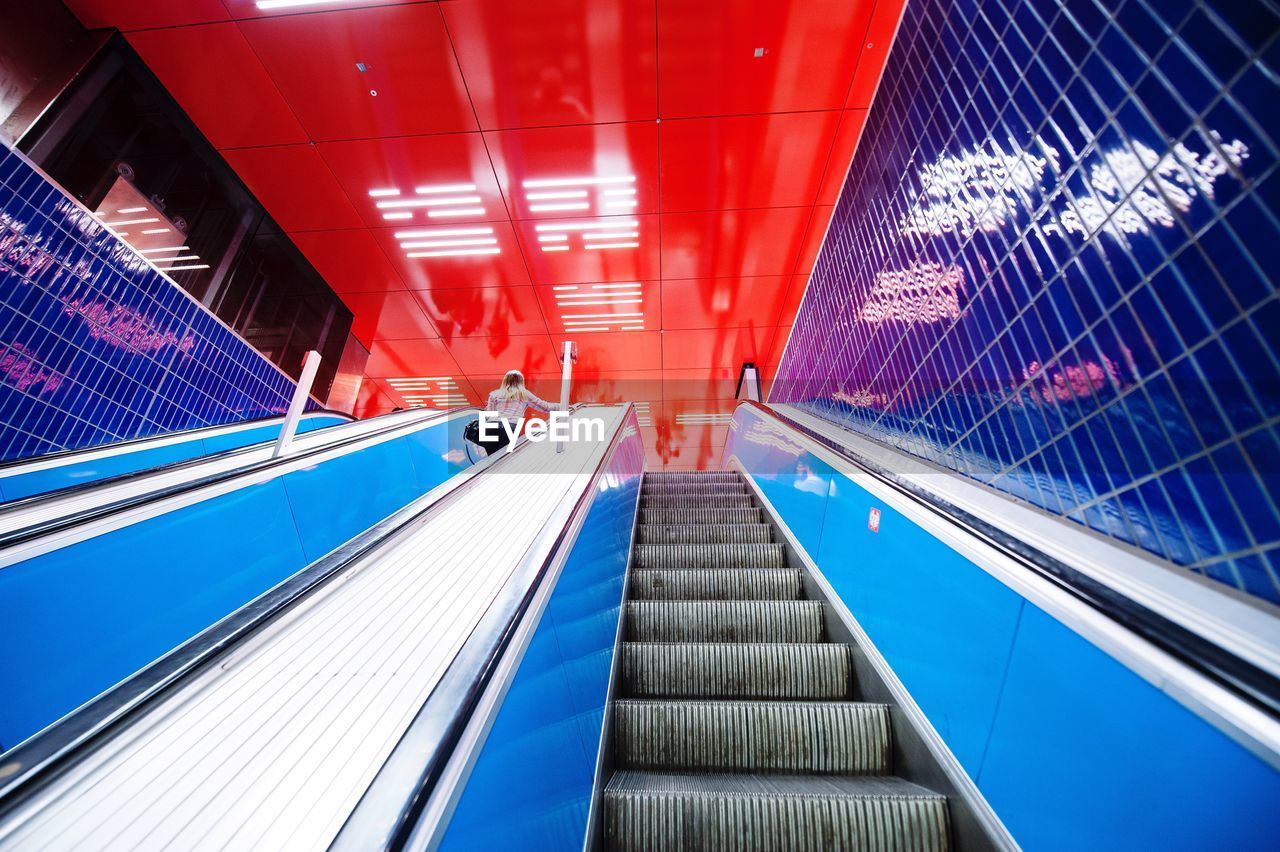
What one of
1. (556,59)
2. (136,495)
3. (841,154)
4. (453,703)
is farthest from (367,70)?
(453,703)

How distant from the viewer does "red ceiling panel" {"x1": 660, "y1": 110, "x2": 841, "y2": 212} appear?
3.78 m

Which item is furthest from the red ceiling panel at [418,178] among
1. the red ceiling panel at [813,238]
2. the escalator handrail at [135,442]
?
the red ceiling panel at [813,238]

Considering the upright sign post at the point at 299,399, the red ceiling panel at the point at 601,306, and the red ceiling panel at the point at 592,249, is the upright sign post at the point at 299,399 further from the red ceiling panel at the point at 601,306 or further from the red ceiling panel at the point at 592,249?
the red ceiling panel at the point at 601,306

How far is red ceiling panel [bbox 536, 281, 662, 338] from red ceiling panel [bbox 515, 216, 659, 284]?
0.16 metres

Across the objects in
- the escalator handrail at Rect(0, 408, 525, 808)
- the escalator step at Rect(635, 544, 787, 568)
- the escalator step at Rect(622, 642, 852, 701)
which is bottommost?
the escalator step at Rect(622, 642, 852, 701)

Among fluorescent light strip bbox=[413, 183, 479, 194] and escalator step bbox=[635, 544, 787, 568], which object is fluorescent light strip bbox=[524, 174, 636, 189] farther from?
escalator step bbox=[635, 544, 787, 568]

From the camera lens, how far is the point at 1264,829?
0.71m

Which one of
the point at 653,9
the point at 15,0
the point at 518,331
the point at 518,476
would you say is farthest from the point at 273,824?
the point at 518,331

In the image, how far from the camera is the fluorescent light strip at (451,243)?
494cm

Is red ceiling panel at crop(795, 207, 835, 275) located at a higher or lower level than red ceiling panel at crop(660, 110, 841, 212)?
lower

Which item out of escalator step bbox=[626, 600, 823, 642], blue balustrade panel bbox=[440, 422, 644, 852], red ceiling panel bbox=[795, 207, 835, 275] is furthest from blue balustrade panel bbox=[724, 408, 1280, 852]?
red ceiling panel bbox=[795, 207, 835, 275]

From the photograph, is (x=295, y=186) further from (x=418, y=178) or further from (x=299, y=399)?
(x=299, y=399)

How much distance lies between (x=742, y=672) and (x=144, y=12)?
17.2ft

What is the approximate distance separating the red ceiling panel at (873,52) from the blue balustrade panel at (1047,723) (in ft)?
9.83
